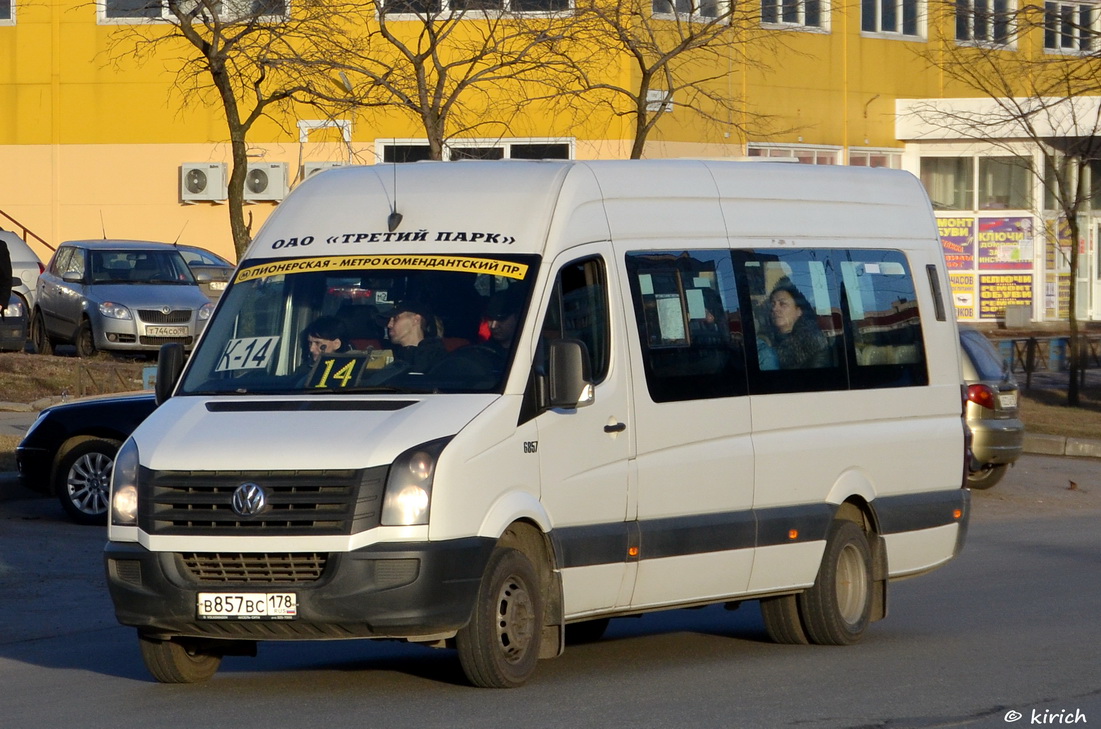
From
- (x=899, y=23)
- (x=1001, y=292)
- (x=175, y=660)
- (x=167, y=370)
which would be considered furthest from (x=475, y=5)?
(x=1001, y=292)

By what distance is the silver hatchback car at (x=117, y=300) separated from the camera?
25391 mm

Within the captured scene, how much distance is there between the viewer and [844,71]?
3728 centimetres

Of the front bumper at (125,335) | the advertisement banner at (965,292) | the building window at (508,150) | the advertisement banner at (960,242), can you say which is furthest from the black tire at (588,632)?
the advertisement banner at (960,242)

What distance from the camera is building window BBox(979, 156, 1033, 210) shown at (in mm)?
40688

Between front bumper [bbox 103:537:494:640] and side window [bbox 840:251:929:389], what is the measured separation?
3246mm

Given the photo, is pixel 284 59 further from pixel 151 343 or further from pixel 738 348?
pixel 738 348

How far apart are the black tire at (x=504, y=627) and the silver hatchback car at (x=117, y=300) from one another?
1761 cm

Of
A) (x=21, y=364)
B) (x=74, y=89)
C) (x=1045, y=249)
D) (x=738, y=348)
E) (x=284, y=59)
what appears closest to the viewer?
(x=738, y=348)

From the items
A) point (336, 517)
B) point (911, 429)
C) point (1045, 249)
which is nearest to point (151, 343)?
point (911, 429)

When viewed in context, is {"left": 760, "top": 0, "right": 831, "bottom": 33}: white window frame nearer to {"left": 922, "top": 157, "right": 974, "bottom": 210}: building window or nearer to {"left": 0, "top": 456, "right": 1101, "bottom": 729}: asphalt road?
{"left": 922, "top": 157, "right": 974, "bottom": 210}: building window

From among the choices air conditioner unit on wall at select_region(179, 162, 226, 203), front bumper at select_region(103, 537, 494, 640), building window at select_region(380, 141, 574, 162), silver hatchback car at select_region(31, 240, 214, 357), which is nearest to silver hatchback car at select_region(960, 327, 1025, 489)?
front bumper at select_region(103, 537, 494, 640)

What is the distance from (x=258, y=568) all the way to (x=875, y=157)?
33.1 m

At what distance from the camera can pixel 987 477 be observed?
1875cm

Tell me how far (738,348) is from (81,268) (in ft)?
62.2
